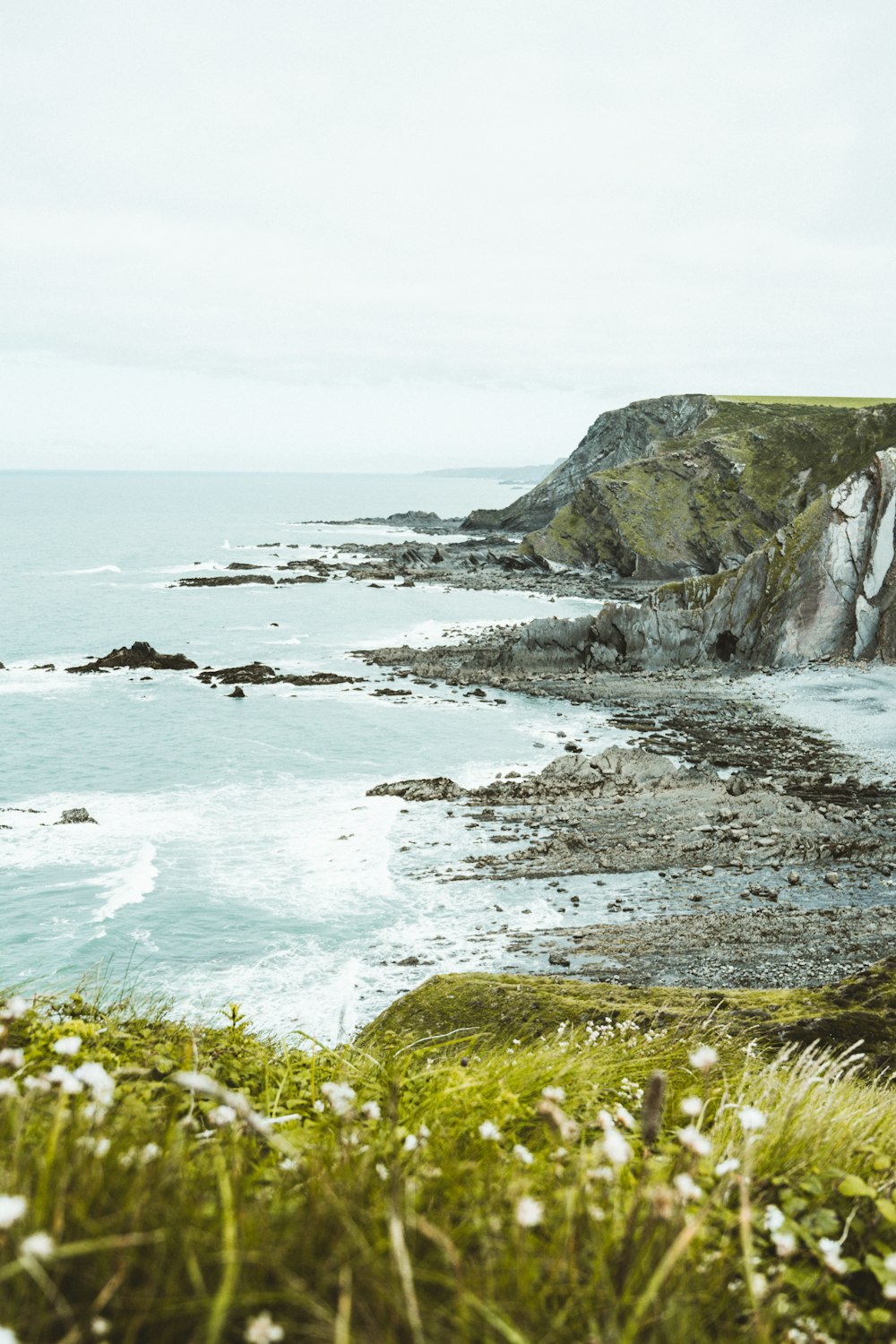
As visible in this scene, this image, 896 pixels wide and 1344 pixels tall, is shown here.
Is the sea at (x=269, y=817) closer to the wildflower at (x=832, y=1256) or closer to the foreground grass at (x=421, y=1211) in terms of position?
the foreground grass at (x=421, y=1211)

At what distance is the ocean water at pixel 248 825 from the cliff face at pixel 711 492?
28315 mm

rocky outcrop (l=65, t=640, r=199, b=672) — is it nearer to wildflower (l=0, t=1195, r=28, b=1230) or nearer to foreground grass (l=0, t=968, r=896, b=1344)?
foreground grass (l=0, t=968, r=896, b=1344)

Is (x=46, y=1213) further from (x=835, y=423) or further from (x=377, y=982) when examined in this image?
(x=835, y=423)

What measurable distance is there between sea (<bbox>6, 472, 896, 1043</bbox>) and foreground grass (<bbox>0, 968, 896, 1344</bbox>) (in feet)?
6.25

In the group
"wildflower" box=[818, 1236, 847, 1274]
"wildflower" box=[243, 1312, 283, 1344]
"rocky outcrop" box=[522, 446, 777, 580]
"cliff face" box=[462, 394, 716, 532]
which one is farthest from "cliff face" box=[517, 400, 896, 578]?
"wildflower" box=[243, 1312, 283, 1344]

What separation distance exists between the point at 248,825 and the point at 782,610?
3456 centimetres

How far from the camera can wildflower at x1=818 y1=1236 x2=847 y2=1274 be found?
7.21 ft

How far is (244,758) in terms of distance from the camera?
105ft

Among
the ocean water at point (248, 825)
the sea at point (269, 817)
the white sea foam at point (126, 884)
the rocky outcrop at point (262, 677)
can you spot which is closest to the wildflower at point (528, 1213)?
the sea at point (269, 817)

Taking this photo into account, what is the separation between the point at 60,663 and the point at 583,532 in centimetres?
5721

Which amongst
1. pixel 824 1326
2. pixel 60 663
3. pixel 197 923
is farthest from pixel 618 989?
pixel 60 663

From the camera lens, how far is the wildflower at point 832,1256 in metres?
2.20

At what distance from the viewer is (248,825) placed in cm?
2512

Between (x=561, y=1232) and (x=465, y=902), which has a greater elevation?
(x=561, y=1232)
